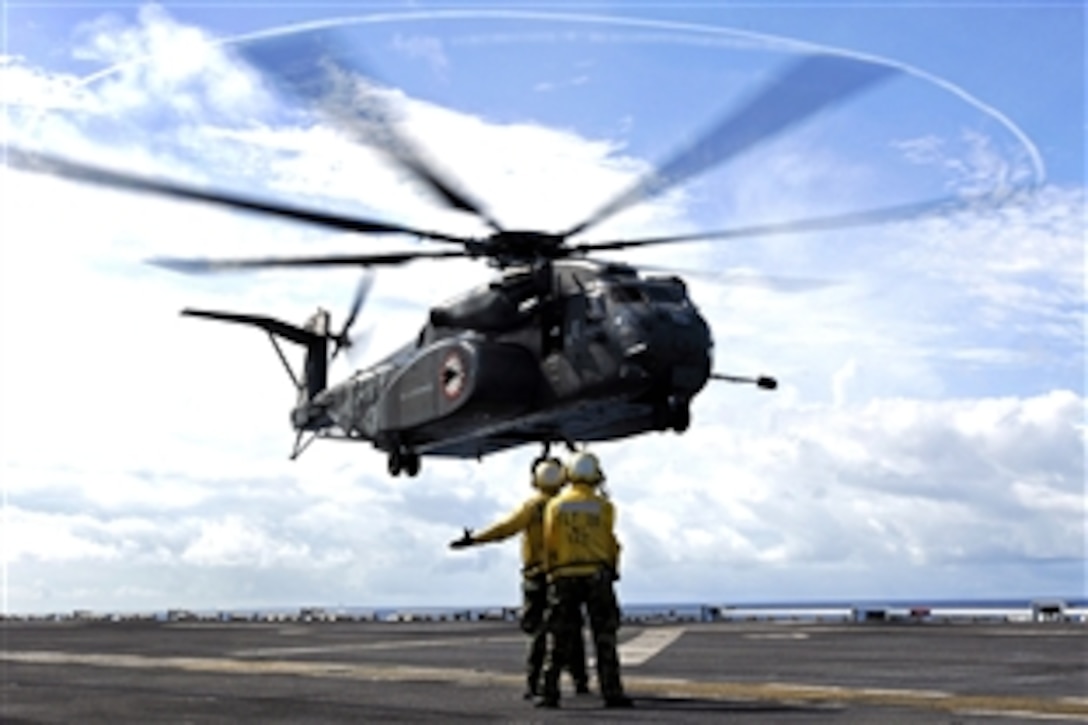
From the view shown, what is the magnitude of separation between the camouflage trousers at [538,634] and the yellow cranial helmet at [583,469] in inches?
48.4

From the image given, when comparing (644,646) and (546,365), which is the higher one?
(546,365)

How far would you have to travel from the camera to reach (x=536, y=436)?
32.8m

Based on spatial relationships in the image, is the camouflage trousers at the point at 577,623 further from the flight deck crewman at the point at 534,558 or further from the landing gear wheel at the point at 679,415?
the landing gear wheel at the point at 679,415

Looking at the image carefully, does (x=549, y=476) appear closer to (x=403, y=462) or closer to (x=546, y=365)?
(x=546, y=365)

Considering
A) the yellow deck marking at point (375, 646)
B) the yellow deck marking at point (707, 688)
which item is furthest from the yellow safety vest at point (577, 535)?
the yellow deck marking at point (375, 646)

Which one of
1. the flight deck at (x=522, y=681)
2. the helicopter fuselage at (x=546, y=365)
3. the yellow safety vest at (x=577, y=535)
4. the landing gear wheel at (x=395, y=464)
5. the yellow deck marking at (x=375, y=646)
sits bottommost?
the yellow deck marking at (x=375, y=646)

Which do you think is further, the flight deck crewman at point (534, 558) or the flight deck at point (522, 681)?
the flight deck crewman at point (534, 558)

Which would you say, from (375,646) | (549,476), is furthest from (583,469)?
(375,646)

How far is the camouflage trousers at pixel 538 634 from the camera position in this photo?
13570mm

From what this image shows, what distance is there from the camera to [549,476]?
45.7 feet

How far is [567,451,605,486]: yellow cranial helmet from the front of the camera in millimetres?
13375

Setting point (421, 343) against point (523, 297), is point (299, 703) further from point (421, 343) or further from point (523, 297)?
point (421, 343)

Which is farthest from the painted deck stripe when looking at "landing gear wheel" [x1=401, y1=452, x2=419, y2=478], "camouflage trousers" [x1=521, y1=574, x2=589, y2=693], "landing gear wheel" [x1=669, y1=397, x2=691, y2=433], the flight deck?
"landing gear wheel" [x1=401, y1=452, x2=419, y2=478]

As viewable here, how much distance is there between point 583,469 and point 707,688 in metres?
3.30
